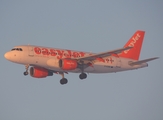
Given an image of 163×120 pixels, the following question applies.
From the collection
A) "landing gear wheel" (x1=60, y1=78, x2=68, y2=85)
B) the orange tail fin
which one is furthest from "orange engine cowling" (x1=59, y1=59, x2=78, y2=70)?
the orange tail fin

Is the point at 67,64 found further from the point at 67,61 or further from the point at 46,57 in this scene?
the point at 46,57

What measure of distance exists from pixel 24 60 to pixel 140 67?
18997 mm

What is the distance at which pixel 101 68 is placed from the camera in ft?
214

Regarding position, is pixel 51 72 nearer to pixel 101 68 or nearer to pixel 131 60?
pixel 101 68

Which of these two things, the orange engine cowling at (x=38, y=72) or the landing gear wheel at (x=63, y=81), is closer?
the orange engine cowling at (x=38, y=72)

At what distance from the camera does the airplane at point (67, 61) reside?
59.1 m

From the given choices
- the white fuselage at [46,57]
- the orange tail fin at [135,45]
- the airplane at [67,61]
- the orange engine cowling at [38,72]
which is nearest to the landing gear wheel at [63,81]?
the airplane at [67,61]

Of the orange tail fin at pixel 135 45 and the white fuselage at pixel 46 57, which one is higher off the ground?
the orange tail fin at pixel 135 45

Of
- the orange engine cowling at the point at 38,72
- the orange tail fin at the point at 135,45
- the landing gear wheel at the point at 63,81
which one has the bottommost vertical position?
the landing gear wheel at the point at 63,81

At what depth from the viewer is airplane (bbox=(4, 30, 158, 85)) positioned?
59094mm

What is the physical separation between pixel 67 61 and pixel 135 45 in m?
Answer: 16.8

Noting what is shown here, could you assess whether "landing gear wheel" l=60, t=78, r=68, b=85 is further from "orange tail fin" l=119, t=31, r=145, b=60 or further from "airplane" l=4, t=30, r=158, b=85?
"orange tail fin" l=119, t=31, r=145, b=60

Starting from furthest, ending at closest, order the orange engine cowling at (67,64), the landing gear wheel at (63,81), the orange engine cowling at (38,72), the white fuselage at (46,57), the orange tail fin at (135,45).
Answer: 1. the orange tail fin at (135,45)
2. the landing gear wheel at (63,81)
3. the orange engine cowling at (38,72)
4. the orange engine cowling at (67,64)
5. the white fuselage at (46,57)

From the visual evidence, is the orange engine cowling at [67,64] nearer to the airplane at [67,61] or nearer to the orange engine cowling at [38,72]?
the airplane at [67,61]
